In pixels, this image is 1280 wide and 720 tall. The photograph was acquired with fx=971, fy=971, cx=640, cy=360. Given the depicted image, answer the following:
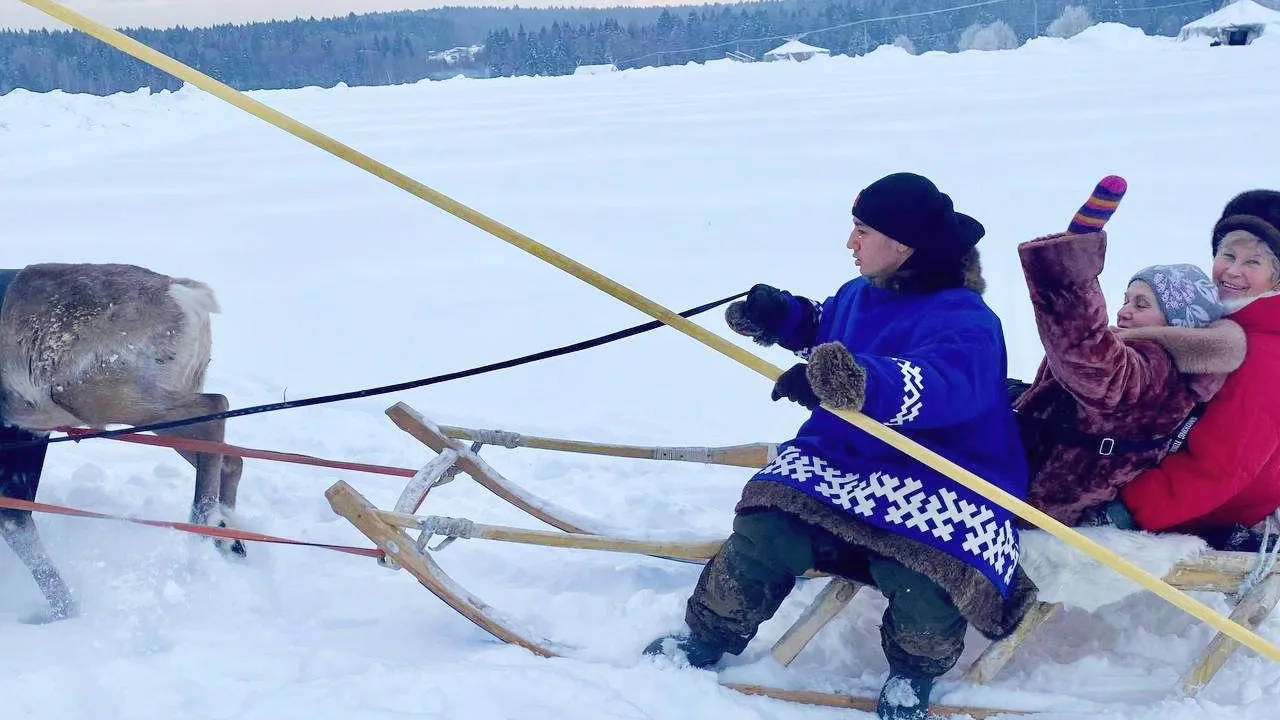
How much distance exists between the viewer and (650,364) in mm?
5855

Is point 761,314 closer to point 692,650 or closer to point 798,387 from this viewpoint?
point 798,387

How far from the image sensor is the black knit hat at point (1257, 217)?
2717 mm

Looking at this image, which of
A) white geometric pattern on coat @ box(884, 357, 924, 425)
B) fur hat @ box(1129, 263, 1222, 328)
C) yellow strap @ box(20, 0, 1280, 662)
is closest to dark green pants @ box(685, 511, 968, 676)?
yellow strap @ box(20, 0, 1280, 662)

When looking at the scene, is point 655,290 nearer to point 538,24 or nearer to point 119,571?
point 119,571

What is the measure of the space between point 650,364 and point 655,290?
148 centimetres

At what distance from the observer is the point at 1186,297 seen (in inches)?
108

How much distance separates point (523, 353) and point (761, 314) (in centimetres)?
335

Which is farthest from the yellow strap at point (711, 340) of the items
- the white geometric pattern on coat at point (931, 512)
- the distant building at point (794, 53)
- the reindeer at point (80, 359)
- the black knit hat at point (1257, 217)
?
the distant building at point (794, 53)

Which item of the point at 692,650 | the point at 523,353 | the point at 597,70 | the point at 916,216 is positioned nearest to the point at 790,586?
the point at 692,650

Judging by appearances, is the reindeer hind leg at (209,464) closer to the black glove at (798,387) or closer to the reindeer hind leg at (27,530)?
the reindeer hind leg at (27,530)

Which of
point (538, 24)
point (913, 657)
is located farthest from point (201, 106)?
point (538, 24)

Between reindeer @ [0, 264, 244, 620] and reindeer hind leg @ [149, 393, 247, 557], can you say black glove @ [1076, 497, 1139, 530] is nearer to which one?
reindeer hind leg @ [149, 393, 247, 557]

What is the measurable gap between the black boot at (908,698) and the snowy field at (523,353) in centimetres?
10

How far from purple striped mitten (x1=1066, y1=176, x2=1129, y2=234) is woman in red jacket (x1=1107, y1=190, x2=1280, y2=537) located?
66 cm
